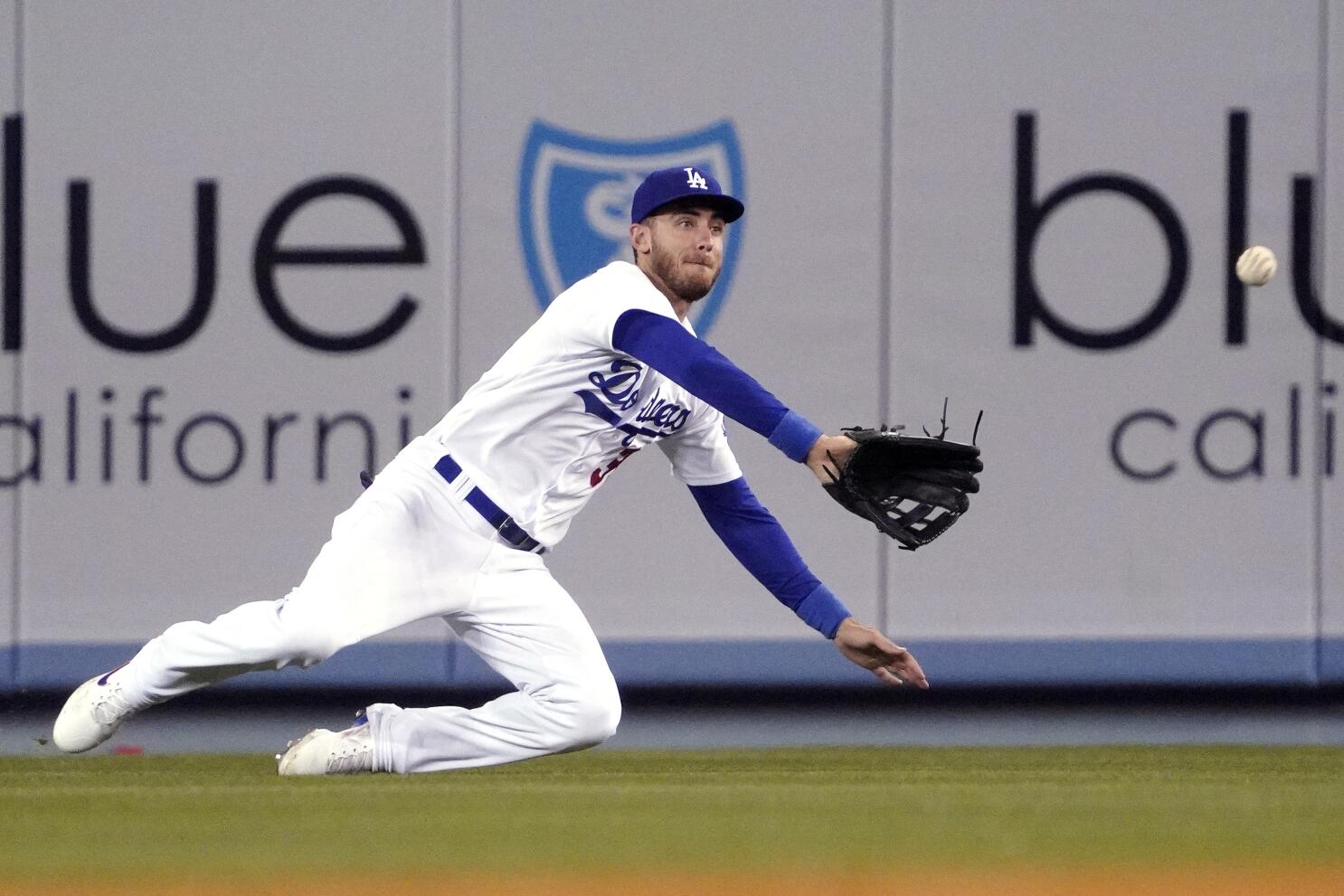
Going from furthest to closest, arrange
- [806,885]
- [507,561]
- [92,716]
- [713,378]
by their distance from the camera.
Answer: [507,561]
[92,716]
[713,378]
[806,885]

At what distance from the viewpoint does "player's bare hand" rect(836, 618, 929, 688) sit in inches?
146

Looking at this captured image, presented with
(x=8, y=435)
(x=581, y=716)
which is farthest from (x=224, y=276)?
(x=581, y=716)

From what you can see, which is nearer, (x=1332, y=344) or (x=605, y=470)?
(x=605, y=470)

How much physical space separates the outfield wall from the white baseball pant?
9.68 ft

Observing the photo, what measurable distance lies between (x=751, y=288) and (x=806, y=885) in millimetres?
4714

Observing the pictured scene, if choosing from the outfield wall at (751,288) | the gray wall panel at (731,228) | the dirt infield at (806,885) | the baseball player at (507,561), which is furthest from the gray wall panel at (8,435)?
the dirt infield at (806,885)

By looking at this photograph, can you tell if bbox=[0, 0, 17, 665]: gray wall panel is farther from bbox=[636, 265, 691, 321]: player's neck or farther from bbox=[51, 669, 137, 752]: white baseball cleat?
bbox=[636, 265, 691, 321]: player's neck

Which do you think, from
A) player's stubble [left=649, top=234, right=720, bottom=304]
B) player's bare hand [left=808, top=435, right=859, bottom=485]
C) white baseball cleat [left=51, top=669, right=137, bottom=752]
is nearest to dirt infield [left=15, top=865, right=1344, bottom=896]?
player's bare hand [left=808, top=435, right=859, bottom=485]

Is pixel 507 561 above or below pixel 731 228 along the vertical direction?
below

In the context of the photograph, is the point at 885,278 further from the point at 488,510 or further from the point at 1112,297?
the point at 488,510

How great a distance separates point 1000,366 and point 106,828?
16.2 ft

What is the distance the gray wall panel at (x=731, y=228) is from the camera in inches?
267

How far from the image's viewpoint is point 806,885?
2330 millimetres

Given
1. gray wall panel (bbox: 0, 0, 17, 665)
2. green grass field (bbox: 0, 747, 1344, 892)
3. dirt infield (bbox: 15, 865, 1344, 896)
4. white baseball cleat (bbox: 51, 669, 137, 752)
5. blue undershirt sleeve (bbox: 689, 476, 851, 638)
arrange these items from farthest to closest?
gray wall panel (bbox: 0, 0, 17, 665) → blue undershirt sleeve (bbox: 689, 476, 851, 638) → white baseball cleat (bbox: 51, 669, 137, 752) → green grass field (bbox: 0, 747, 1344, 892) → dirt infield (bbox: 15, 865, 1344, 896)
